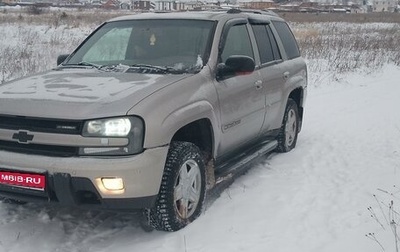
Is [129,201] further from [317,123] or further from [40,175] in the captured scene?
[317,123]

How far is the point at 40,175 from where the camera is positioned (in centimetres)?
338

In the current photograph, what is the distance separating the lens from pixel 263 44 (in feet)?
18.5

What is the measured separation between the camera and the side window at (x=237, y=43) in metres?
4.79

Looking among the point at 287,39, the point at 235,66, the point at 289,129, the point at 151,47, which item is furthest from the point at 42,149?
the point at 287,39

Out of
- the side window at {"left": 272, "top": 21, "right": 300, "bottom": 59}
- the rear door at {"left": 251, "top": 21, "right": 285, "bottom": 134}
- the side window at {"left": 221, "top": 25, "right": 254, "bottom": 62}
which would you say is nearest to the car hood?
the side window at {"left": 221, "top": 25, "right": 254, "bottom": 62}

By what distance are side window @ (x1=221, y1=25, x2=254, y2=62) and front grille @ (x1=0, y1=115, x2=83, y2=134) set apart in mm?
1804

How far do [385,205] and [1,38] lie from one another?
16374 millimetres

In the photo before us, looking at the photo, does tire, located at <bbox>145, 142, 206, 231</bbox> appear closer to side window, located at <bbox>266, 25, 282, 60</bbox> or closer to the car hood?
the car hood

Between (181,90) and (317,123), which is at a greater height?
(181,90)

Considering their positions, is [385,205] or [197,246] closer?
[197,246]

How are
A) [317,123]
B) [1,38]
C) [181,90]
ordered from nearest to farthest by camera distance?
[181,90] → [317,123] → [1,38]

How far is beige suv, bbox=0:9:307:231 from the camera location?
11.0ft

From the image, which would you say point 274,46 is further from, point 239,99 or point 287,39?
point 239,99

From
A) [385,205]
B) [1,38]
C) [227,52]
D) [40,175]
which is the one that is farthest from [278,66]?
[1,38]
